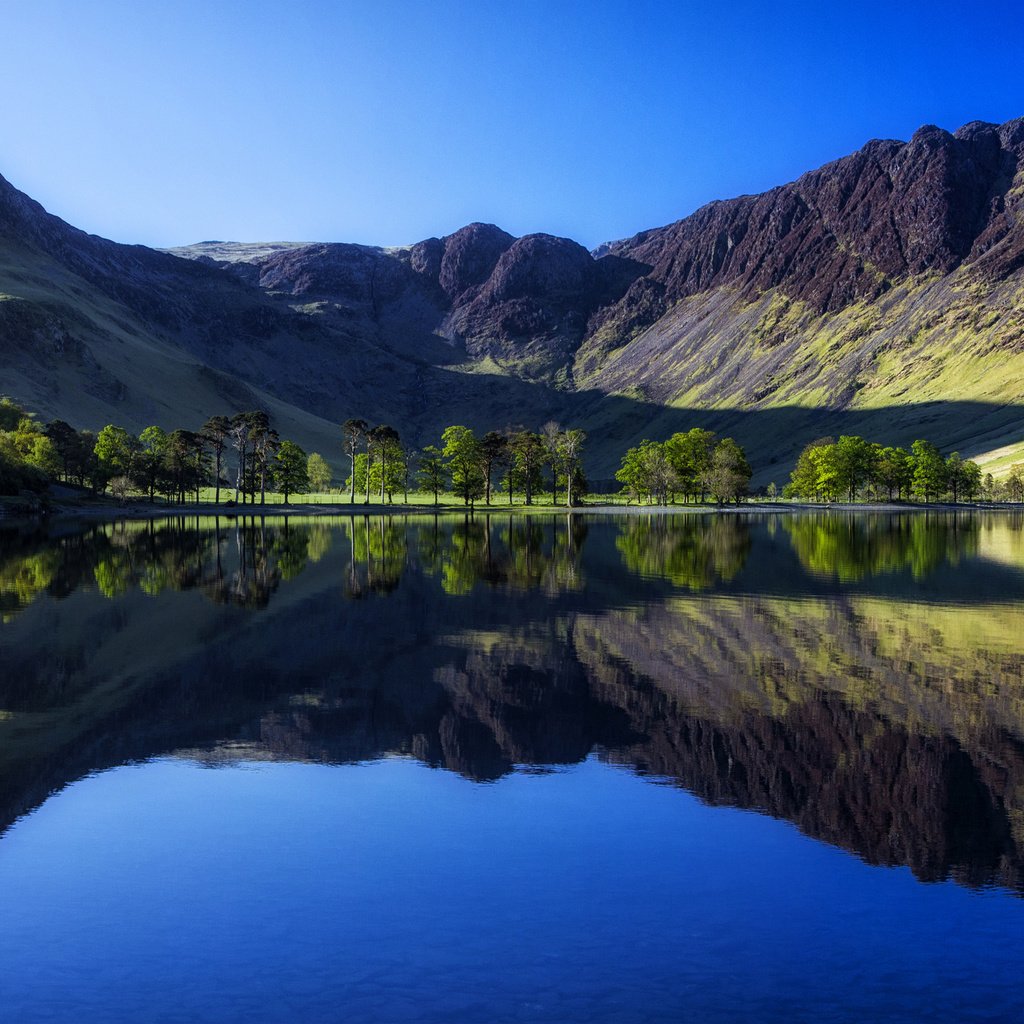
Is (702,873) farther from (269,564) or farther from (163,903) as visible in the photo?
(269,564)

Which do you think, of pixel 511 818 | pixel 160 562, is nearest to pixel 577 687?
pixel 511 818

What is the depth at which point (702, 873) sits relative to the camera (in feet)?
43.5

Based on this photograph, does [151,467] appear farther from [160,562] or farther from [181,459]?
[160,562]

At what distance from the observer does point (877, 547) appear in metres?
74.6

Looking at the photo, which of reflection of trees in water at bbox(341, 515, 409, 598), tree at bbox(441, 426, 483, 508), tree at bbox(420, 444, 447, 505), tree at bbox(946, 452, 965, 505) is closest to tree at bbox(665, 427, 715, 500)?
tree at bbox(441, 426, 483, 508)

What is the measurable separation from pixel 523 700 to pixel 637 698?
269 centimetres

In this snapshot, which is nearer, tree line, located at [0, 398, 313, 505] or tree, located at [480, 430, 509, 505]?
tree line, located at [0, 398, 313, 505]

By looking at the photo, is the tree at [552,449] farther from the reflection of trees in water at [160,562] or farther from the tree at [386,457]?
the reflection of trees in water at [160,562]

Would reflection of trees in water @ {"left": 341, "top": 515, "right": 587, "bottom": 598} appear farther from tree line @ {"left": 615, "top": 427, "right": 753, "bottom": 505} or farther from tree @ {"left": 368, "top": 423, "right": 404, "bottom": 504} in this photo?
tree line @ {"left": 615, "top": 427, "right": 753, "bottom": 505}

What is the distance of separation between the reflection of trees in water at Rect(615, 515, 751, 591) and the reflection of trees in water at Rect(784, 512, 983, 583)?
487 cm

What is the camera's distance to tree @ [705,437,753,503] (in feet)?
545

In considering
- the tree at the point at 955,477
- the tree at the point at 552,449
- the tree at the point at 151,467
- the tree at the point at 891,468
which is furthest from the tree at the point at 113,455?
the tree at the point at 955,477

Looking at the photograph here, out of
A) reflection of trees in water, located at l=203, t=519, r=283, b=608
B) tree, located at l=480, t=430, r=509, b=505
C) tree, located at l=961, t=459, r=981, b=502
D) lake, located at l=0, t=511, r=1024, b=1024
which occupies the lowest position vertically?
lake, located at l=0, t=511, r=1024, b=1024

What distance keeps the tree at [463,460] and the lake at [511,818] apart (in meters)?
117
